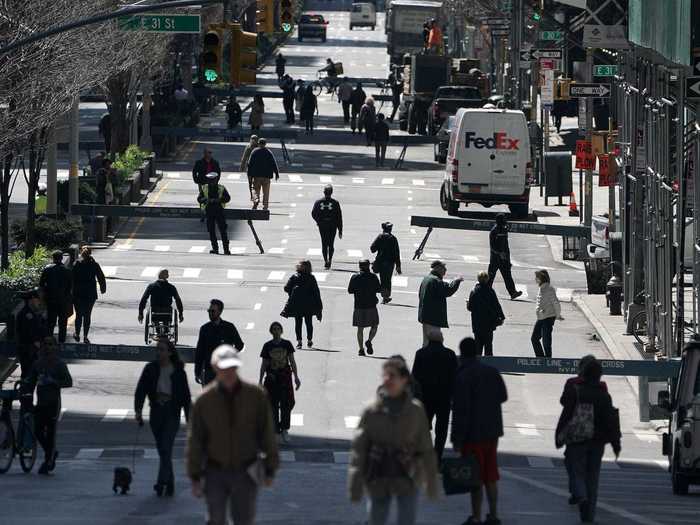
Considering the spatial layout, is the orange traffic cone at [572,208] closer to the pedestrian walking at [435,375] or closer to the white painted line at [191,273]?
the white painted line at [191,273]

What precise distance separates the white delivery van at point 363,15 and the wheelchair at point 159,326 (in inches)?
5007

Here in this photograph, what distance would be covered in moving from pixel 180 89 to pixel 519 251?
30481mm

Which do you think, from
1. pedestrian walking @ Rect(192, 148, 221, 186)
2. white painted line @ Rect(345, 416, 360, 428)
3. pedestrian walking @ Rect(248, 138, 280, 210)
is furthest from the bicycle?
pedestrian walking @ Rect(248, 138, 280, 210)

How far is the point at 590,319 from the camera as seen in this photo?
3356 cm

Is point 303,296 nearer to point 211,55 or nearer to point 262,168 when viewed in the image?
point 211,55

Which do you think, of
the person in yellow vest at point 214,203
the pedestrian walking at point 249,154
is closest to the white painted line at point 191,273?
the person in yellow vest at point 214,203

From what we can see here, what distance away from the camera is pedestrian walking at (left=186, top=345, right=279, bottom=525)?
1160 cm

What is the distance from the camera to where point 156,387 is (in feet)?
57.1

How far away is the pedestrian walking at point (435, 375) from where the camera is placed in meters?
18.3

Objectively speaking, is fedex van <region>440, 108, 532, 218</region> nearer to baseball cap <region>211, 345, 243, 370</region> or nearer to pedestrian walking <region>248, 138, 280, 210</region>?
pedestrian walking <region>248, 138, 280, 210</region>

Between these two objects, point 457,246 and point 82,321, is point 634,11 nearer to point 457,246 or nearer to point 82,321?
point 82,321

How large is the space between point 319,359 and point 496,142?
18.5m

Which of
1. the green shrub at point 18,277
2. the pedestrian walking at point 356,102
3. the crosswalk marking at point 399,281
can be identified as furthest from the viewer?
the pedestrian walking at point 356,102

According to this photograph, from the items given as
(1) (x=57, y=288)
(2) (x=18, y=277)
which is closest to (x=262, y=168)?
(2) (x=18, y=277)
